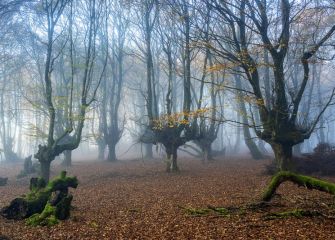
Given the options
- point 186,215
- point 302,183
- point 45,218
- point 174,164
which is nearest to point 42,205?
point 45,218

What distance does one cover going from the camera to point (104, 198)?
11.8m

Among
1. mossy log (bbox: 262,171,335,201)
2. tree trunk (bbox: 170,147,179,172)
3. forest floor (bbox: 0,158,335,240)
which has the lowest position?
forest floor (bbox: 0,158,335,240)

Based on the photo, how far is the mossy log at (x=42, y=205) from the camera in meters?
8.33

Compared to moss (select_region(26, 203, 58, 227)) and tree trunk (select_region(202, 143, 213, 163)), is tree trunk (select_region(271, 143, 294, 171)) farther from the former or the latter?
tree trunk (select_region(202, 143, 213, 163))

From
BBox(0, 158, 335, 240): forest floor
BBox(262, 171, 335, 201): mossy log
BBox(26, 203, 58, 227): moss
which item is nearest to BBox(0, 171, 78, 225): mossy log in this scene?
BBox(26, 203, 58, 227): moss

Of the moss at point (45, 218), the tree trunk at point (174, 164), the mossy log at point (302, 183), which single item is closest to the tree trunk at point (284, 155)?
the mossy log at point (302, 183)

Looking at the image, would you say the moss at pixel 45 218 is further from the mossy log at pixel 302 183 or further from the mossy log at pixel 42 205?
the mossy log at pixel 302 183

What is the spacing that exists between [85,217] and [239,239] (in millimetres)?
4342

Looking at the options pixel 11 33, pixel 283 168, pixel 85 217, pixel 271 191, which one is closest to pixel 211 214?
pixel 271 191

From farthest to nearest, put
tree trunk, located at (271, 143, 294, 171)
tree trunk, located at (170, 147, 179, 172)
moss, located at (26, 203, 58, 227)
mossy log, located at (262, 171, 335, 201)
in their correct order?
tree trunk, located at (170, 147, 179, 172), tree trunk, located at (271, 143, 294, 171), moss, located at (26, 203, 58, 227), mossy log, located at (262, 171, 335, 201)

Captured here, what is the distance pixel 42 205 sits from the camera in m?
9.37

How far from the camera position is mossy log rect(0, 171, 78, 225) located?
27.3 ft

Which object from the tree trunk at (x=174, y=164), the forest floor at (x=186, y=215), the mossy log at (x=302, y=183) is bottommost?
the forest floor at (x=186, y=215)

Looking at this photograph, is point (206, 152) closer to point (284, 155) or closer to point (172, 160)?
point (172, 160)
